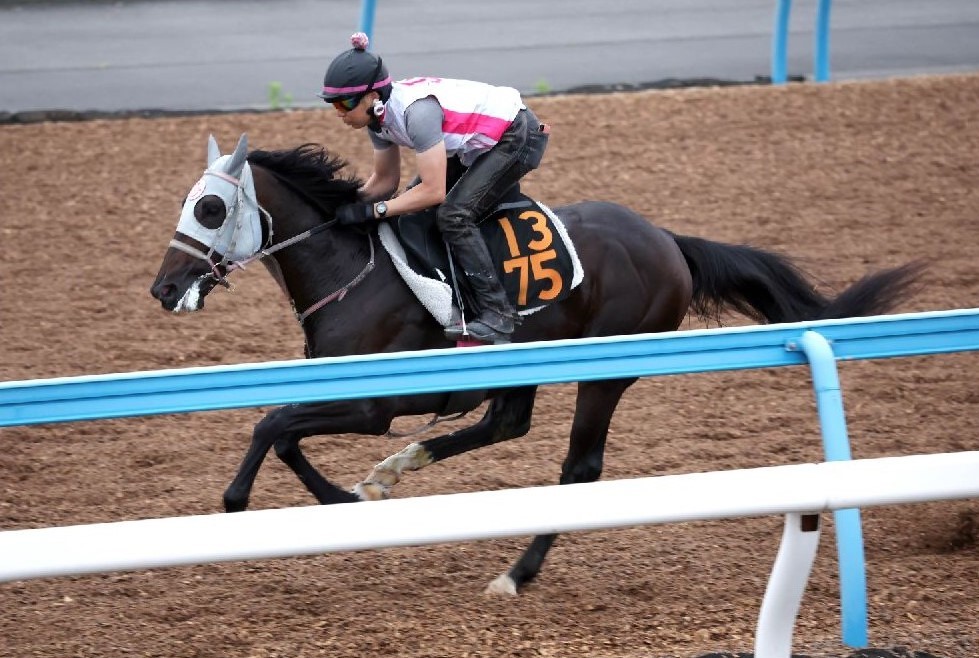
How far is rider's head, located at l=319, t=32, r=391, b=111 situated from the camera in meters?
4.58

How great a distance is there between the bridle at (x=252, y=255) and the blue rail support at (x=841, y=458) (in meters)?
1.76

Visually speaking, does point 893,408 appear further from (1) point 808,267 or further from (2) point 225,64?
(2) point 225,64

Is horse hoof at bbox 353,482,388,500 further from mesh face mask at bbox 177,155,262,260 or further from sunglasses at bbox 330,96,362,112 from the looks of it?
sunglasses at bbox 330,96,362,112

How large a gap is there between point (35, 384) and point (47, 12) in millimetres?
13535

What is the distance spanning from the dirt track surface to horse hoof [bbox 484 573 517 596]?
0.06 metres

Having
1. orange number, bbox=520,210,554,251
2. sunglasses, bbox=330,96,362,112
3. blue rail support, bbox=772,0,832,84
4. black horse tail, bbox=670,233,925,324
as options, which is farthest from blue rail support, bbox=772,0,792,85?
sunglasses, bbox=330,96,362,112

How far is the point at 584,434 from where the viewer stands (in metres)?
5.09

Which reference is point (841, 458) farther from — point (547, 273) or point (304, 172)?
point (304, 172)

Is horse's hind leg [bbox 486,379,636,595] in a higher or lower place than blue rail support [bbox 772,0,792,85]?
lower

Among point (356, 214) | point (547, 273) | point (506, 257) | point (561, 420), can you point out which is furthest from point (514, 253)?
point (561, 420)

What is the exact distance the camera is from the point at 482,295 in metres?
4.84

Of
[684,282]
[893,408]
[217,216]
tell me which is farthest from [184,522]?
[893,408]

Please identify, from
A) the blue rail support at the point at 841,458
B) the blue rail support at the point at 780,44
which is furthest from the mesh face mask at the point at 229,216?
the blue rail support at the point at 780,44

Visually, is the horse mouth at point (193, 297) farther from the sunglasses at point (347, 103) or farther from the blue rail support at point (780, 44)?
the blue rail support at point (780, 44)
